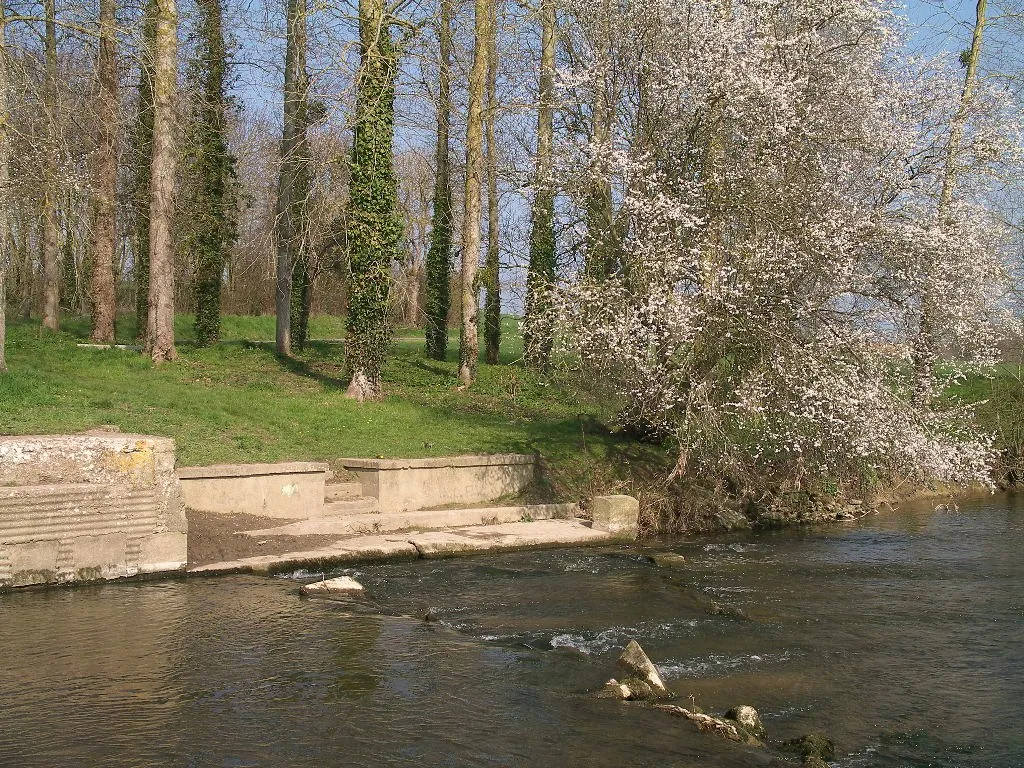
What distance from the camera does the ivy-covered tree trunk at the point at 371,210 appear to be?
1973 centimetres

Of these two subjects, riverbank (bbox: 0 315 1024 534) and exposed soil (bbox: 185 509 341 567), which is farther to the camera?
riverbank (bbox: 0 315 1024 534)

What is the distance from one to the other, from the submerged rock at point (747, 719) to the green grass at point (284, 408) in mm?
8791

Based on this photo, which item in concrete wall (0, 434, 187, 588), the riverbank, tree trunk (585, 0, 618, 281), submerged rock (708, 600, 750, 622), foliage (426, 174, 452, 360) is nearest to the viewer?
concrete wall (0, 434, 187, 588)

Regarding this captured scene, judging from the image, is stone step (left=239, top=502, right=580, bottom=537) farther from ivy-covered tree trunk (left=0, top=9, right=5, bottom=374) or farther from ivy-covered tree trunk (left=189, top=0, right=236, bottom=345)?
ivy-covered tree trunk (left=189, top=0, right=236, bottom=345)

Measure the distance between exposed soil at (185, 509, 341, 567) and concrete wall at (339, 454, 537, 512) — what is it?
179cm

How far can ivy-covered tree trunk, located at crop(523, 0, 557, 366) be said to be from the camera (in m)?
16.3

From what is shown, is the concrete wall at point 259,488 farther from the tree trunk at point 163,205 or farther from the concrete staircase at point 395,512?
the tree trunk at point 163,205

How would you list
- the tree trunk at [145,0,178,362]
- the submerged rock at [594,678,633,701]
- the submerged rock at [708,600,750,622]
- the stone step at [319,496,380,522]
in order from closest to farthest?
the submerged rock at [594,678,633,701], the submerged rock at [708,600,750,622], the stone step at [319,496,380,522], the tree trunk at [145,0,178,362]

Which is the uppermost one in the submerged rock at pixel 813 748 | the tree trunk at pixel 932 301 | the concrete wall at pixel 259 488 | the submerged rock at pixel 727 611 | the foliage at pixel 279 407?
the tree trunk at pixel 932 301

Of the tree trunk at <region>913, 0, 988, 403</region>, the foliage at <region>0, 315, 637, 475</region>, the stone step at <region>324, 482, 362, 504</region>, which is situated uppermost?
the tree trunk at <region>913, 0, 988, 403</region>

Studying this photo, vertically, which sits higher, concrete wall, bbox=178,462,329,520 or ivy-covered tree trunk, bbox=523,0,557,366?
ivy-covered tree trunk, bbox=523,0,557,366

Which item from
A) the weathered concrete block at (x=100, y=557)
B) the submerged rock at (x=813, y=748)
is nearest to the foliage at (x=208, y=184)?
the weathered concrete block at (x=100, y=557)

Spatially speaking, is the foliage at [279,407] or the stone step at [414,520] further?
the foliage at [279,407]

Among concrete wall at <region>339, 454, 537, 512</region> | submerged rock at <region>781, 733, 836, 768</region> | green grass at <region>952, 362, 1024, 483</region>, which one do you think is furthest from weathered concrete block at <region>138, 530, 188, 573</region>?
green grass at <region>952, 362, 1024, 483</region>
